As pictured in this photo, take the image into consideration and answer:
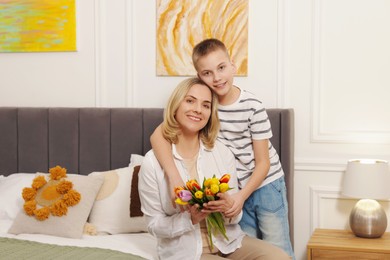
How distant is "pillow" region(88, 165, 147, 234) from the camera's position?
3268 millimetres

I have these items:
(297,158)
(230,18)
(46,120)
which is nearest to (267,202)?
(297,158)

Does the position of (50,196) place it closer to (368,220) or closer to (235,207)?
(235,207)

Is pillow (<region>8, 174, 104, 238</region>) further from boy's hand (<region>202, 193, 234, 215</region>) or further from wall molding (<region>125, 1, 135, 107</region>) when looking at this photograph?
boy's hand (<region>202, 193, 234, 215</region>)

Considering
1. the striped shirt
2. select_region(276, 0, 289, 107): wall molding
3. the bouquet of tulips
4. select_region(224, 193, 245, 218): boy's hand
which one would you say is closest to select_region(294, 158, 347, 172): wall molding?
select_region(276, 0, 289, 107): wall molding

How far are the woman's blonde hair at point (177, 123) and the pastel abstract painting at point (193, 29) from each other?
3.41 ft

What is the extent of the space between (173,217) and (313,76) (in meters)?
1.56

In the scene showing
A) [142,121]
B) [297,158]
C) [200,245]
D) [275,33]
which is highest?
[275,33]

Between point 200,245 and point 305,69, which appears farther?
point 305,69

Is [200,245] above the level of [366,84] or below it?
below

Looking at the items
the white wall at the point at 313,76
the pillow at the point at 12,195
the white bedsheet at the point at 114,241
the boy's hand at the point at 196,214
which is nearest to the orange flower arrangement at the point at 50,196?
the white bedsheet at the point at 114,241

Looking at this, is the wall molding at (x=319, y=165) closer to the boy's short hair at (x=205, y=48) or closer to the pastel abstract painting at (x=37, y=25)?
the boy's short hair at (x=205, y=48)

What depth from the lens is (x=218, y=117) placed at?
9.26 feet

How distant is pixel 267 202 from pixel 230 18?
1.32 metres

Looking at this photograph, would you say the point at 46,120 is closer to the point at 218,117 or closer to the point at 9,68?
the point at 9,68
